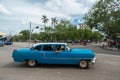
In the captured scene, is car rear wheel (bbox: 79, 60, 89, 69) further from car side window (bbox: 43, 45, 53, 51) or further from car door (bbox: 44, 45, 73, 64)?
car side window (bbox: 43, 45, 53, 51)

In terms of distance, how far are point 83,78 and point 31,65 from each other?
431cm

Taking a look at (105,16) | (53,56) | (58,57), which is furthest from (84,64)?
(105,16)

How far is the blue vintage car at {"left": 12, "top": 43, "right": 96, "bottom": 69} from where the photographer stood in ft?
42.4

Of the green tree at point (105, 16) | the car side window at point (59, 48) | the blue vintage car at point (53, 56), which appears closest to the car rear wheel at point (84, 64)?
the blue vintage car at point (53, 56)

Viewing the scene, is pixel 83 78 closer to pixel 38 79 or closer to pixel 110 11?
pixel 38 79

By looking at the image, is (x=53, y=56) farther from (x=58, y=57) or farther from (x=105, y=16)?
(x=105, y=16)

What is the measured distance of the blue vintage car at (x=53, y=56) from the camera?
508 inches

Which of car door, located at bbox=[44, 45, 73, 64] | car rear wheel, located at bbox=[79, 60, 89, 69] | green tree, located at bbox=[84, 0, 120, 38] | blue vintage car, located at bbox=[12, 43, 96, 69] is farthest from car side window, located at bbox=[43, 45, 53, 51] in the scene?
green tree, located at bbox=[84, 0, 120, 38]

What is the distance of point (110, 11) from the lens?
146 ft

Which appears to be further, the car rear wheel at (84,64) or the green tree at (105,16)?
the green tree at (105,16)

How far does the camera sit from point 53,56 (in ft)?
42.9

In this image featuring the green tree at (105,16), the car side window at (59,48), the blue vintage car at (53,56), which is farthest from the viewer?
the green tree at (105,16)

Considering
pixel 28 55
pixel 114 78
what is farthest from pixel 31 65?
pixel 114 78

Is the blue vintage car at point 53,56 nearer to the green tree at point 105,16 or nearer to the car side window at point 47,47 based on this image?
the car side window at point 47,47
